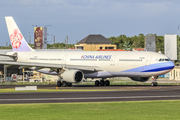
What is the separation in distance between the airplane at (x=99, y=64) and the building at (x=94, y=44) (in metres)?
129

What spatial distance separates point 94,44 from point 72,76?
463ft

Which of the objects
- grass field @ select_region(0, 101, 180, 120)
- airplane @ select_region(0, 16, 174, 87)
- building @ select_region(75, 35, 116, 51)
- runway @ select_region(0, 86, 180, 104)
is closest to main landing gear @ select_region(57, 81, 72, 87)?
airplane @ select_region(0, 16, 174, 87)

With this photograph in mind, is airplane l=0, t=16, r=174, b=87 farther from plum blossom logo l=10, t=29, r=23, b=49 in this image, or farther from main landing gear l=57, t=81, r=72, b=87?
plum blossom logo l=10, t=29, r=23, b=49

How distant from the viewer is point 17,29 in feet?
185

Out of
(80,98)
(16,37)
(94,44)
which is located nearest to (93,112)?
(80,98)

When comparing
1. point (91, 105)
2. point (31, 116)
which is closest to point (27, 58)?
point (91, 105)

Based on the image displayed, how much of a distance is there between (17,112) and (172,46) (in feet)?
269

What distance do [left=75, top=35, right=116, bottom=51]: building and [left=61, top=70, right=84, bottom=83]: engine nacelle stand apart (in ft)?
445

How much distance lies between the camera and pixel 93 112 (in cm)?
1956

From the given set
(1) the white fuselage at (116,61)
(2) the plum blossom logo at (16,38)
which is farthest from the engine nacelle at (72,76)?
(2) the plum blossom logo at (16,38)

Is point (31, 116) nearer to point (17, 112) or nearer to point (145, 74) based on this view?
point (17, 112)

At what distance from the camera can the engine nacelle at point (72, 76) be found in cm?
4447

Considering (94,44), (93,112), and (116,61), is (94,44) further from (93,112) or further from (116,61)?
(93,112)

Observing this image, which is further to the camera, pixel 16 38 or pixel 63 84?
pixel 16 38
